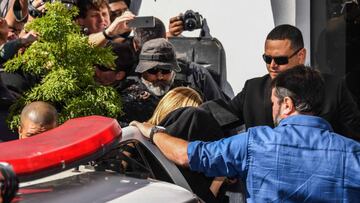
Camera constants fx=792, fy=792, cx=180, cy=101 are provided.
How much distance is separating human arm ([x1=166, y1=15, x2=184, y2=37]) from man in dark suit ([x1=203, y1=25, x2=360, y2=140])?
1.76m

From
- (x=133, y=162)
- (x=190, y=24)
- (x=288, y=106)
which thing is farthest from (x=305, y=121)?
(x=190, y=24)

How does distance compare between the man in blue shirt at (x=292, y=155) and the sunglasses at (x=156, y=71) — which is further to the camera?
the sunglasses at (x=156, y=71)

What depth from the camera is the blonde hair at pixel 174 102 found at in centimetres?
477

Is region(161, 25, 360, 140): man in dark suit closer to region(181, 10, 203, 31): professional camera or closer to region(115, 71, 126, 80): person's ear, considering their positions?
region(115, 71, 126, 80): person's ear

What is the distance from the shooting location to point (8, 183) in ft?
8.61

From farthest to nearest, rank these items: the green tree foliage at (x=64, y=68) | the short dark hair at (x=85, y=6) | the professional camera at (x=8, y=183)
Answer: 1. the short dark hair at (x=85, y=6)
2. the green tree foliage at (x=64, y=68)
3. the professional camera at (x=8, y=183)

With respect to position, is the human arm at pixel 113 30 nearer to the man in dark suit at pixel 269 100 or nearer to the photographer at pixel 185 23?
the man in dark suit at pixel 269 100

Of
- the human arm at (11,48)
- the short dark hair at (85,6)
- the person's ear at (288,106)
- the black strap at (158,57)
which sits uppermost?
the short dark hair at (85,6)

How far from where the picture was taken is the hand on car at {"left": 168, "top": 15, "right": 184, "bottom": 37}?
685 cm

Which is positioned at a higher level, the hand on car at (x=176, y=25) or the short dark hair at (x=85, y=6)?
the short dark hair at (x=85, y=6)

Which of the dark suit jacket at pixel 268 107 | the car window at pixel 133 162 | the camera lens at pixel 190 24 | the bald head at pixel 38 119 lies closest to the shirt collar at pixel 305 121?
the car window at pixel 133 162

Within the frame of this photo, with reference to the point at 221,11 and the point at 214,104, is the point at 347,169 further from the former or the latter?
the point at 221,11

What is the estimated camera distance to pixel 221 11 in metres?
6.83

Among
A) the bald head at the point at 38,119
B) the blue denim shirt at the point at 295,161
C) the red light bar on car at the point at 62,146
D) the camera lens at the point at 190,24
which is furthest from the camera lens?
the camera lens at the point at 190,24
